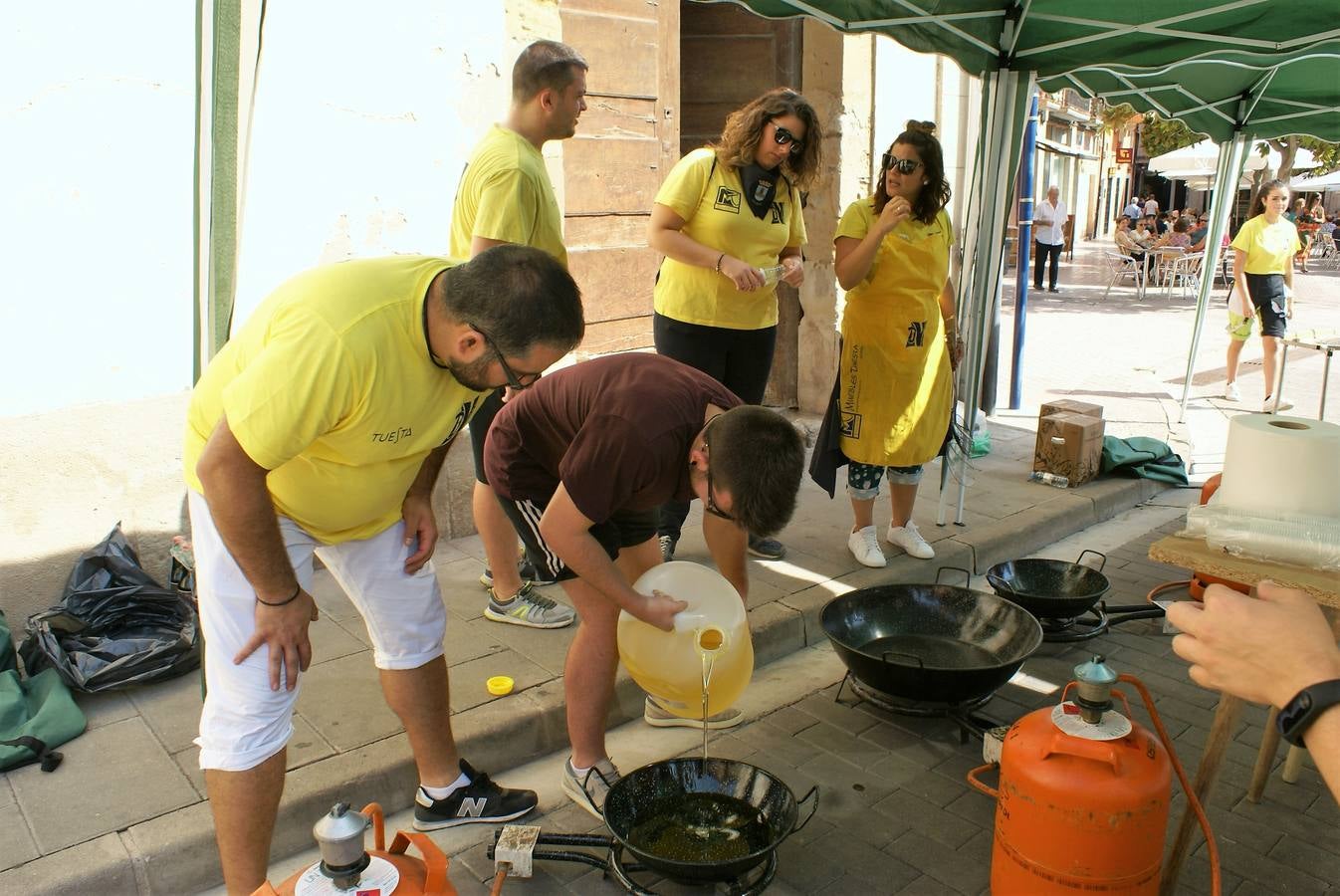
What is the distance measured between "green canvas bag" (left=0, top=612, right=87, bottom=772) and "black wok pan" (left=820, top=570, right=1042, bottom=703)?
2241 millimetres

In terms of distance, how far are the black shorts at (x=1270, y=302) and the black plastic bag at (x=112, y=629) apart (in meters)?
8.10

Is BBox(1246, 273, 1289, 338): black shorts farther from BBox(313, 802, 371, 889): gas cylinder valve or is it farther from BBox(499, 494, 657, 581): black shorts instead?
BBox(313, 802, 371, 889): gas cylinder valve

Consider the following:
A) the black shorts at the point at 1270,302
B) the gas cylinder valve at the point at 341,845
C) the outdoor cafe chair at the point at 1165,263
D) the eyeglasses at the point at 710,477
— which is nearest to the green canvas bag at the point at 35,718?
the gas cylinder valve at the point at 341,845

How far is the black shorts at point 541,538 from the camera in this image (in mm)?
2645

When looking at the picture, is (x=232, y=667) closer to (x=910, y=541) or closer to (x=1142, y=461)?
(x=910, y=541)

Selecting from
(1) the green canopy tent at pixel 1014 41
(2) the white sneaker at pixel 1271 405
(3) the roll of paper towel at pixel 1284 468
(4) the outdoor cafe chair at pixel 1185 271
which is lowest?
(2) the white sneaker at pixel 1271 405

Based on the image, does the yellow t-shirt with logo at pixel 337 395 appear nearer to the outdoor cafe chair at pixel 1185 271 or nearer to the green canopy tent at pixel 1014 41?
the green canopy tent at pixel 1014 41

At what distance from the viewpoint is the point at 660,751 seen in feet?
10.2

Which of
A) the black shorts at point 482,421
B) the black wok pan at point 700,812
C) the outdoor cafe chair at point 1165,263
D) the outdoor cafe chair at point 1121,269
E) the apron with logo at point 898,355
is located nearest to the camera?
the black wok pan at point 700,812

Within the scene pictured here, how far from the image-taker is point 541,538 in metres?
2.66

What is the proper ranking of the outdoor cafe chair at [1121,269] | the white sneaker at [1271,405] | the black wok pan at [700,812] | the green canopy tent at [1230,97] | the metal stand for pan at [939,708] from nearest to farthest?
the black wok pan at [700,812] < the metal stand for pan at [939,708] < the green canopy tent at [1230,97] < the white sneaker at [1271,405] < the outdoor cafe chair at [1121,269]

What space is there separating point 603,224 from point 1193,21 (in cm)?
293

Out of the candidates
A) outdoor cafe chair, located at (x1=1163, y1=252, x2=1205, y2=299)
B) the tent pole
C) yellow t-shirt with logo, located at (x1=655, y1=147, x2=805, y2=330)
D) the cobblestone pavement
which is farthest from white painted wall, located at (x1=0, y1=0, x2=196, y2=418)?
outdoor cafe chair, located at (x1=1163, y1=252, x2=1205, y2=299)

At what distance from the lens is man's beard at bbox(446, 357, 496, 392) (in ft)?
6.54
